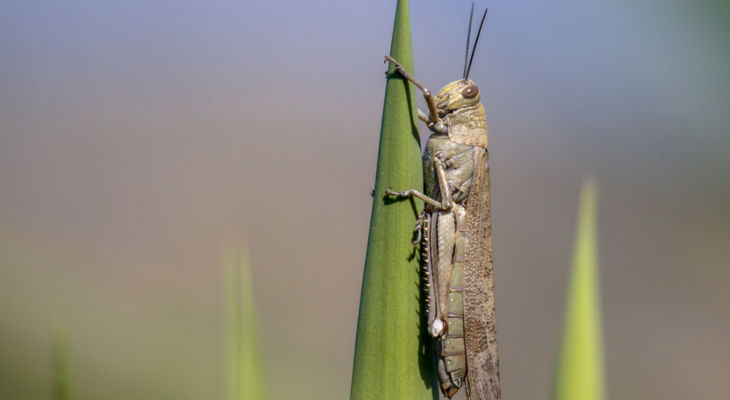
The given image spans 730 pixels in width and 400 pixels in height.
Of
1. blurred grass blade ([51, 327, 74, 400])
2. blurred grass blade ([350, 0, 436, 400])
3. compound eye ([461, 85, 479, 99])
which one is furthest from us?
compound eye ([461, 85, 479, 99])

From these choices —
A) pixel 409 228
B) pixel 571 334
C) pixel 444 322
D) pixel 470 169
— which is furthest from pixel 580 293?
pixel 470 169

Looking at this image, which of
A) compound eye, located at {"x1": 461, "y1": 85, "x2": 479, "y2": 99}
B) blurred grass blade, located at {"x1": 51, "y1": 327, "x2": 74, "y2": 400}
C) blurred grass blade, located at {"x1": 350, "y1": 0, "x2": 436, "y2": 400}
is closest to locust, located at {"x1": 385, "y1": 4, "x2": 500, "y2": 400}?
compound eye, located at {"x1": 461, "y1": 85, "x2": 479, "y2": 99}

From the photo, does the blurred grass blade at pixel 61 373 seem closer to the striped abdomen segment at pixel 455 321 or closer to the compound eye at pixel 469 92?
the striped abdomen segment at pixel 455 321

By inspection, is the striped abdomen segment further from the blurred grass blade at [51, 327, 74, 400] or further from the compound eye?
the blurred grass blade at [51, 327, 74, 400]

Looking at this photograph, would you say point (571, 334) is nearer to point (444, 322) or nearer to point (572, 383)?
point (572, 383)

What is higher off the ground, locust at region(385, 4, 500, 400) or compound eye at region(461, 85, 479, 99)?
compound eye at region(461, 85, 479, 99)

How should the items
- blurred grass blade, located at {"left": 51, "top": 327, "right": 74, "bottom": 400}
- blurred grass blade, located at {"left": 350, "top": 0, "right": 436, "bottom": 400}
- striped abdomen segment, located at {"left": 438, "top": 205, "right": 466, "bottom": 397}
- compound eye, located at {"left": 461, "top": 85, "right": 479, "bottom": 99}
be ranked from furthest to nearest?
compound eye, located at {"left": 461, "top": 85, "right": 479, "bottom": 99}
striped abdomen segment, located at {"left": 438, "top": 205, "right": 466, "bottom": 397}
blurred grass blade, located at {"left": 350, "top": 0, "right": 436, "bottom": 400}
blurred grass blade, located at {"left": 51, "top": 327, "right": 74, "bottom": 400}

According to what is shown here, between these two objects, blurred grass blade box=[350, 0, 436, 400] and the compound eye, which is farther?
the compound eye
